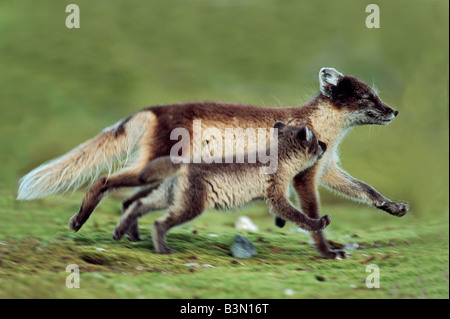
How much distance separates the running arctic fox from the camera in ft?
20.6

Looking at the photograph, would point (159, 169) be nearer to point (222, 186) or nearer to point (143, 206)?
point (143, 206)

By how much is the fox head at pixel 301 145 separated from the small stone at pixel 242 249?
42.6 inches

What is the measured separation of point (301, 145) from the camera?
6.83 m

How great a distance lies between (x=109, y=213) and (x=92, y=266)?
11.8ft

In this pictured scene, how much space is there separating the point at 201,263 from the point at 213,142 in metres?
1.42

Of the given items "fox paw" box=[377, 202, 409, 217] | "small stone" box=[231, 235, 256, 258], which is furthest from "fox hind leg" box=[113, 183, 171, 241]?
"fox paw" box=[377, 202, 409, 217]

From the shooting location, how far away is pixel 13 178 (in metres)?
10.3

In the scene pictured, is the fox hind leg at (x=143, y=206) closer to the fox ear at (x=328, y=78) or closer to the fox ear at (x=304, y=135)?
the fox ear at (x=304, y=135)

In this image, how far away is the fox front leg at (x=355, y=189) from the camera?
7297mm

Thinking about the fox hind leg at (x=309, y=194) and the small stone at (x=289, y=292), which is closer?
the small stone at (x=289, y=292)

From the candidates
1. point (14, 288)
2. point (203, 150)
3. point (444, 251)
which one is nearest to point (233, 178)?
point (203, 150)

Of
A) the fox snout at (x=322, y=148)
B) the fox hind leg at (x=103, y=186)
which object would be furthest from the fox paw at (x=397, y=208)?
the fox hind leg at (x=103, y=186)

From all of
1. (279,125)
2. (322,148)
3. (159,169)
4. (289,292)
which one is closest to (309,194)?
(322,148)

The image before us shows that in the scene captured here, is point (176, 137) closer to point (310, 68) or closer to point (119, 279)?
point (119, 279)
